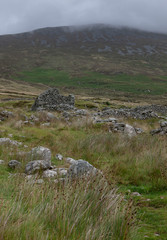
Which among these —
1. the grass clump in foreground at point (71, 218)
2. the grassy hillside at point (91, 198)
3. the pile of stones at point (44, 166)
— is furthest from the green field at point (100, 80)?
the grass clump in foreground at point (71, 218)

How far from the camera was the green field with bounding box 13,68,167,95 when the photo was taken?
111000 mm

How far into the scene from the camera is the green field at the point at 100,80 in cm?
11100

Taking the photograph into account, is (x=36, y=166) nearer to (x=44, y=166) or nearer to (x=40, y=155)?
(x=44, y=166)

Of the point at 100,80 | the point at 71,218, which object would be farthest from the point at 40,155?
the point at 100,80

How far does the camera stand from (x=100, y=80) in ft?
418

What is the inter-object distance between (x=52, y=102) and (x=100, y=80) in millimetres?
102728

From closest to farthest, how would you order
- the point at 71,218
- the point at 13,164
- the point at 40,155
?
the point at 71,218
the point at 13,164
the point at 40,155

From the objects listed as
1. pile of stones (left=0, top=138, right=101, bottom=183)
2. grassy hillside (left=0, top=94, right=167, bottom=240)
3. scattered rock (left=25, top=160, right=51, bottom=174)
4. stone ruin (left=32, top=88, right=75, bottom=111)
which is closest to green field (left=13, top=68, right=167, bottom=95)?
stone ruin (left=32, top=88, right=75, bottom=111)

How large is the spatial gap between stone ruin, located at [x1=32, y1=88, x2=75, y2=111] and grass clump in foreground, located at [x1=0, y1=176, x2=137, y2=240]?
21.6 meters

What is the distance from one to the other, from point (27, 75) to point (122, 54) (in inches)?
3599

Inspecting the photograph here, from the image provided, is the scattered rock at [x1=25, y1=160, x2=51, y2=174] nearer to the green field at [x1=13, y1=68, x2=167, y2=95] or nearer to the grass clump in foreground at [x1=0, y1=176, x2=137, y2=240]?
the grass clump in foreground at [x1=0, y1=176, x2=137, y2=240]

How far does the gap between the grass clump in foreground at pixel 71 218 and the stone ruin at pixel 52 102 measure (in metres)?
21.6

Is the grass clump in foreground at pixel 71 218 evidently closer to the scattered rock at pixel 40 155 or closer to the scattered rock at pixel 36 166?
the scattered rock at pixel 36 166

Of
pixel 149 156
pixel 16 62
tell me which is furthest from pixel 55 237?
pixel 16 62
